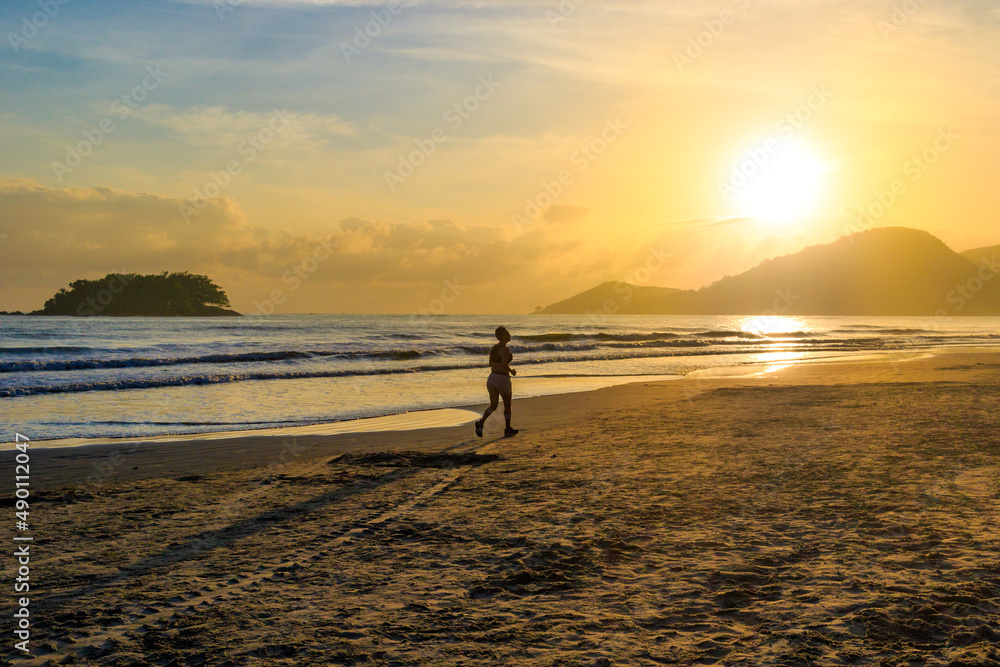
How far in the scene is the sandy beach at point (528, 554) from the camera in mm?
3605

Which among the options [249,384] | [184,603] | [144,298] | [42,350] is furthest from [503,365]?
[144,298]

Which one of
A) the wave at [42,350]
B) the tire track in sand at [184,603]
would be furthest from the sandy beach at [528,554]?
the wave at [42,350]

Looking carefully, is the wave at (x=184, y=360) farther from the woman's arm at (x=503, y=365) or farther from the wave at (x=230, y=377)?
the woman's arm at (x=503, y=365)

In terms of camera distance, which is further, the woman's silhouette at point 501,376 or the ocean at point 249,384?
the ocean at point 249,384

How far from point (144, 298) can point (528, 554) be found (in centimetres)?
15890

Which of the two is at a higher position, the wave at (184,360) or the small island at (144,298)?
the small island at (144,298)

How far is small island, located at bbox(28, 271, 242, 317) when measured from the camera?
143375 mm

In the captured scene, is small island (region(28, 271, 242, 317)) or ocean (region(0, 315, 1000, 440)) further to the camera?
small island (region(28, 271, 242, 317))

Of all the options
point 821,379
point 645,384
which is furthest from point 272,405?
point 821,379

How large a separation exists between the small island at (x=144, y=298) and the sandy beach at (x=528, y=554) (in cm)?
14999

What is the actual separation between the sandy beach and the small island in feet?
492

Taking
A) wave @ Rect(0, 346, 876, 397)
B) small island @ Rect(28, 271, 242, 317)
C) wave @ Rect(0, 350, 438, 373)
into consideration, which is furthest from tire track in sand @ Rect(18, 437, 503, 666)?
small island @ Rect(28, 271, 242, 317)

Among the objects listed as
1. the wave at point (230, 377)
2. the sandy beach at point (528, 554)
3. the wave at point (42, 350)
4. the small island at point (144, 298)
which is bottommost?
the sandy beach at point (528, 554)

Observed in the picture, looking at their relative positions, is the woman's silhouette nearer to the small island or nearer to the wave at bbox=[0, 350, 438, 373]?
the wave at bbox=[0, 350, 438, 373]
